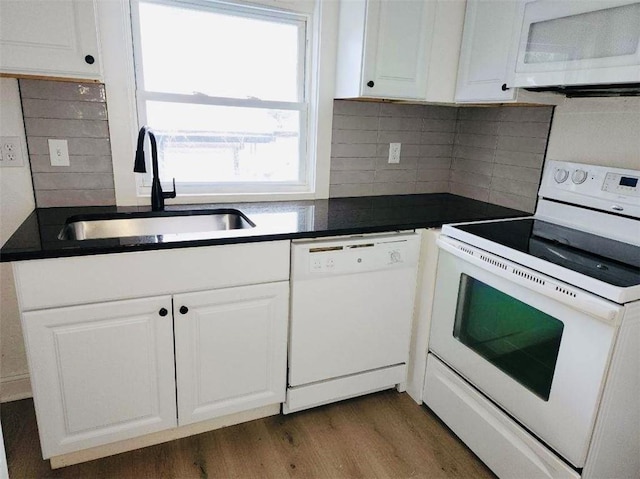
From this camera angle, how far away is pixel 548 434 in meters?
1.43

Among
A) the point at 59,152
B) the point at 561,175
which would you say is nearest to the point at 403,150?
the point at 561,175

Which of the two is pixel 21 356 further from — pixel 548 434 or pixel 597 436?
pixel 597 436

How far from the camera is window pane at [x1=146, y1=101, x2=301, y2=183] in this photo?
2.02 meters

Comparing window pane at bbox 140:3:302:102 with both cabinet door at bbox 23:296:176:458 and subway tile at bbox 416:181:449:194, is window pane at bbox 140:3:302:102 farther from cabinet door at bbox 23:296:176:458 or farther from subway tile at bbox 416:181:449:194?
cabinet door at bbox 23:296:176:458

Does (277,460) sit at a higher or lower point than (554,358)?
lower

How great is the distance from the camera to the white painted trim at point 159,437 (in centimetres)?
163

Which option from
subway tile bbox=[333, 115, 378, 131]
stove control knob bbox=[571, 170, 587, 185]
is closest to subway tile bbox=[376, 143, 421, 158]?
subway tile bbox=[333, 115, 378, 131]

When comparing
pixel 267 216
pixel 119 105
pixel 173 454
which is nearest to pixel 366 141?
pixel 267 216

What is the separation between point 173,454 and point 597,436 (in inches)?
59.9

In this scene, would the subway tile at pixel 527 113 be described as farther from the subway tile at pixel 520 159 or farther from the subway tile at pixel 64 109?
the subway tile at pixel 64 109

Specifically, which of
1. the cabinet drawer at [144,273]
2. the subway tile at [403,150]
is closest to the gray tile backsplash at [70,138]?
the cabinet drawer at [144,273]

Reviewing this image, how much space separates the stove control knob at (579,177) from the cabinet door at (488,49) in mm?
436

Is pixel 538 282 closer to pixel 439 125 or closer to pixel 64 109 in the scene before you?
pixel 439 125

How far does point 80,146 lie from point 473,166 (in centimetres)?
202
